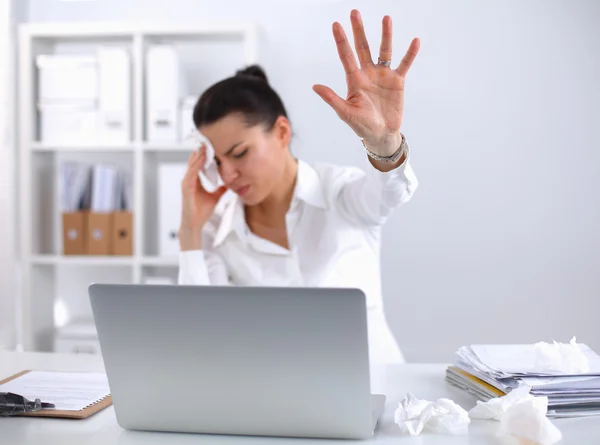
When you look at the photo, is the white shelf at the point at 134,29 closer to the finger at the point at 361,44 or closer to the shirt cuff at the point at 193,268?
the shirt cuff at the point at 193,268

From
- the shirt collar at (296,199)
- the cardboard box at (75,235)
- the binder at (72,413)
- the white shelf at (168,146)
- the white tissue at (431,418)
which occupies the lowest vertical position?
the binder at (72,413)

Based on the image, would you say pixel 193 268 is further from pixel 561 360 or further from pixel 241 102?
pixel 561 360

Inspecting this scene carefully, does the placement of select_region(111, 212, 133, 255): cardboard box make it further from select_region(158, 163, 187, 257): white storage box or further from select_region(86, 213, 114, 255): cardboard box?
select_region(158, 163, 187, 257): white storage box

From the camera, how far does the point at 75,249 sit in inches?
117

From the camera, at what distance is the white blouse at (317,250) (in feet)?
6.52

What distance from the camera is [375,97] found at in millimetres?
1383

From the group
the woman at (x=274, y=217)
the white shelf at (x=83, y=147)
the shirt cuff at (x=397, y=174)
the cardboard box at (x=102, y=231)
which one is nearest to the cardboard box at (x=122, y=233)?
the cardboard box at (x=102, y=231)

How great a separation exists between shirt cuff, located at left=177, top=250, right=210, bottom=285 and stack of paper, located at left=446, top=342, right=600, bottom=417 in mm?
999

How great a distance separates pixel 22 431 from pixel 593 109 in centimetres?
282


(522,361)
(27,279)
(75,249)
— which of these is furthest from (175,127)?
(522,361)

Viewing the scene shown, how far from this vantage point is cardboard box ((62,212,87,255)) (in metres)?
2.95

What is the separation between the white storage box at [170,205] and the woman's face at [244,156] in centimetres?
87

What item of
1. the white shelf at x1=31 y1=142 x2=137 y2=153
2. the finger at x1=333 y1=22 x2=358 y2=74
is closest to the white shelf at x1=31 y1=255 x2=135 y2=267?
the white shelf at x1=31 y1=142 x2=137 y2=153

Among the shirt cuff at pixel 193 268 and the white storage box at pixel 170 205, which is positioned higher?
the white storage box at pixel 170 205
